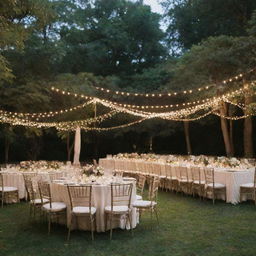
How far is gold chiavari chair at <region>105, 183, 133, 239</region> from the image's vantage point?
6.11m

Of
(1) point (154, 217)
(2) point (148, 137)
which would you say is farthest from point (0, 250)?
(2) point (148, 137)

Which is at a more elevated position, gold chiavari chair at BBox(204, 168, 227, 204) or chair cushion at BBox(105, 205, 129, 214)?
gold chiavari chair at BBox(204, 168, 227, 204)

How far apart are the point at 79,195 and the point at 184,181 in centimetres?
464

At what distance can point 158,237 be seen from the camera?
6.00 metres

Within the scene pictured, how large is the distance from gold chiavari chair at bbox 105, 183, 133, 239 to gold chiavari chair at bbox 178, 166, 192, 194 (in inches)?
157

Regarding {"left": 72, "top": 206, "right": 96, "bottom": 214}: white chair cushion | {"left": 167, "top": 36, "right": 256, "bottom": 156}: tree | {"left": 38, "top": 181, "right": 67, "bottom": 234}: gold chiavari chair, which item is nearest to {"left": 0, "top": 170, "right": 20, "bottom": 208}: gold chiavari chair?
{"left": 38, "top": 181, "right": 67, "bottom": 234}: gold chiavari chair

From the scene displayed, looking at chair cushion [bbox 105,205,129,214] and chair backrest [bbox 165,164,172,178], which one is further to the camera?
chair backrest [bbox 165,164,172,178]

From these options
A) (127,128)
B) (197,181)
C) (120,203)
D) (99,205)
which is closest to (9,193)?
(99,205)

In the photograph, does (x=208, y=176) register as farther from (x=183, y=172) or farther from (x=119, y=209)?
(x=119, y=209)

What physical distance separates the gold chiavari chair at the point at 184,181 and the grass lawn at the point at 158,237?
2.16 meters

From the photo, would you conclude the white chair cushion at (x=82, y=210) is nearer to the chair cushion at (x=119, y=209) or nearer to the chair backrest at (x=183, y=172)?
the chair cushion at (x=119, y=209)

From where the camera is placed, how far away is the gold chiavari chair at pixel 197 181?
9.52m

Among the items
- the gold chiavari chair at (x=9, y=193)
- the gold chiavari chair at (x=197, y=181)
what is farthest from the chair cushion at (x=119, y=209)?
the gold chiavari chair at (x=9, y=193)

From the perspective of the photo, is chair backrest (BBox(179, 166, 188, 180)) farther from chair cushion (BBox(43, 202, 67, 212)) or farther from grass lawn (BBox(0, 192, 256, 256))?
chair cushion (BBox(43, 202, 67, 212))
